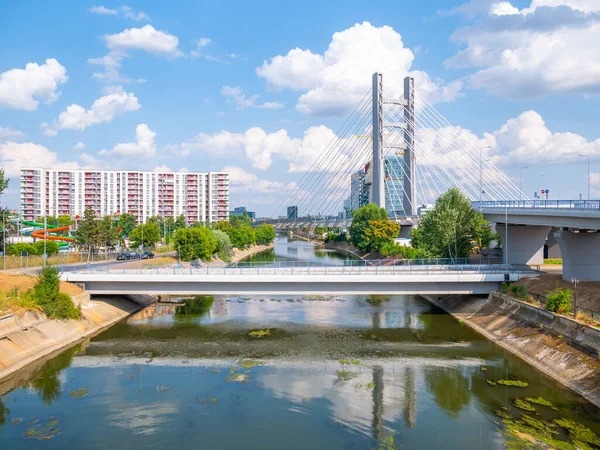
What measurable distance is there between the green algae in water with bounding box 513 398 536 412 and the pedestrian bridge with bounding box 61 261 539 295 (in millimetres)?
14947

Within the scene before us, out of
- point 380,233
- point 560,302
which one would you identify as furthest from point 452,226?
point 380,233

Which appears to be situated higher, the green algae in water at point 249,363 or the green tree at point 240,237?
the green tree at point 240,237

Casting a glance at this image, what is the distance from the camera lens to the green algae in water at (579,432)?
17.8 m

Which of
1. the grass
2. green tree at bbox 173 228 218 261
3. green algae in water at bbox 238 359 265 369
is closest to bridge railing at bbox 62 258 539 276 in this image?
green algae in water at bbox 238 359 265 369

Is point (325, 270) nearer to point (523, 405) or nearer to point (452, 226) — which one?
point (452, 226)

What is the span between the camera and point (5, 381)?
24188 mm

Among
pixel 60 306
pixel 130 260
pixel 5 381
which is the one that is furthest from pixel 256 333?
pixel 130 260

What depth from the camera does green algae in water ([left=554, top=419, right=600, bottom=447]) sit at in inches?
700

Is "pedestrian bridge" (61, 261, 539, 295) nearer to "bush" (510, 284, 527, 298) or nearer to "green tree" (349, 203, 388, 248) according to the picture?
"bush" (510, 284, 527, 298)

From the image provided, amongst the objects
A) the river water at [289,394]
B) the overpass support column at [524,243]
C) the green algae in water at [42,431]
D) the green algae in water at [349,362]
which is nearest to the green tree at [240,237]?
the overpass support column at [524,243]

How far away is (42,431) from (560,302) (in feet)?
90.4

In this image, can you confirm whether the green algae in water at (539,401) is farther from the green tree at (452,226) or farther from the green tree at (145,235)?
the green tree at (145,235)

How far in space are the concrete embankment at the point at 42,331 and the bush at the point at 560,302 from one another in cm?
2984

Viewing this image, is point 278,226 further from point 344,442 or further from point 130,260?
point 344,442
